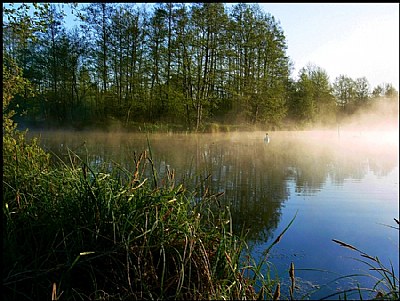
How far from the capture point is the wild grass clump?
1907mm

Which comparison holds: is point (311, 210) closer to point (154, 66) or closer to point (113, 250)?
point (113, 250)

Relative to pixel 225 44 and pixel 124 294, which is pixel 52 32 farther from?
pixel 124 294

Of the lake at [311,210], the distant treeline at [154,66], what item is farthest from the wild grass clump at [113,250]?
the distant treeline at [154,66]

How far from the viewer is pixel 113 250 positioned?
2.02 meters

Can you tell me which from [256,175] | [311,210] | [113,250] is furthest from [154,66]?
[113,250]

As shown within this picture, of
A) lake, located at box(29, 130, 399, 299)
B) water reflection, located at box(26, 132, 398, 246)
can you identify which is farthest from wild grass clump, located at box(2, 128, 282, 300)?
water reflection, located at box(26, 132, 398, 246)

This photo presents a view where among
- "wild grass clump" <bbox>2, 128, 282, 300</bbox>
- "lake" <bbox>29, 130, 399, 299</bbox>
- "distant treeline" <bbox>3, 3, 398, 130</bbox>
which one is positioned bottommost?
"lake" <bbox>29, 130, 399, 299</bbox>

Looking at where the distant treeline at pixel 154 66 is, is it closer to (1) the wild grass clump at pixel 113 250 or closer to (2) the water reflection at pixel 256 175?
(2) the water reflection at pixel 256 175

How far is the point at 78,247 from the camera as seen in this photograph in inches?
81.9

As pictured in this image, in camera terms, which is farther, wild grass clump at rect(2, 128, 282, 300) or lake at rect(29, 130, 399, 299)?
lake at rect(29, 130, 399, 299)

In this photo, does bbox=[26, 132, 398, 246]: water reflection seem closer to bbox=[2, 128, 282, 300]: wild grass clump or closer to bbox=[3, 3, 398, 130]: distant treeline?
bbox=[2, 128, 282, 300]: wild grass clump

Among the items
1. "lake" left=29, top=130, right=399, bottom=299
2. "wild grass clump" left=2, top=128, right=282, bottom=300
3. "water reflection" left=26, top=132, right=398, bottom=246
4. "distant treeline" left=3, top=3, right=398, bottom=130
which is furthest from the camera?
"distant treeline" left=3, top=3, right=398, bottom=130

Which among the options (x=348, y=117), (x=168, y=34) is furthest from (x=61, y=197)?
(x=348, y=117)

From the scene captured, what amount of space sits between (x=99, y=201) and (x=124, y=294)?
2.02 feet
